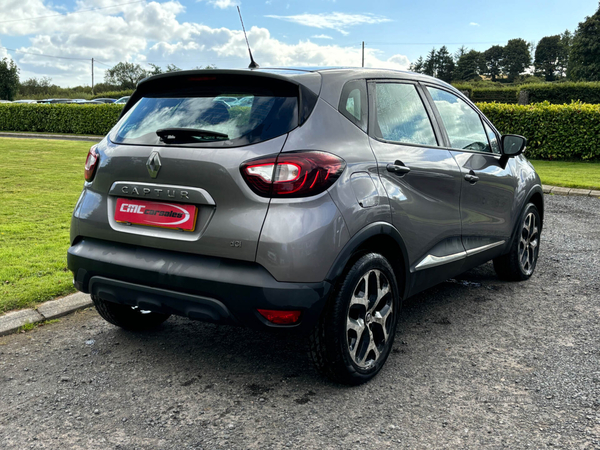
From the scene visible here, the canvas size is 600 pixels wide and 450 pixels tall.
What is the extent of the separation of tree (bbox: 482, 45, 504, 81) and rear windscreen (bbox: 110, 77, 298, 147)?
15416 cm

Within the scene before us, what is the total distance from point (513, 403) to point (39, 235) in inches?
209

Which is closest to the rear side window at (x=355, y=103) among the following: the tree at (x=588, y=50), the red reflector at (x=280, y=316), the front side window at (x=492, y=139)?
the red reflector at (x=280, y=316)

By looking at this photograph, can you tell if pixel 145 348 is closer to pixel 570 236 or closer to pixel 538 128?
pixel 570 236

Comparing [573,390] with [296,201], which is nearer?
[296,201]

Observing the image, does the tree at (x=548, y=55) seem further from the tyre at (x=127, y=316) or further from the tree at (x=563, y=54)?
the tyre at (x=127, y=316)

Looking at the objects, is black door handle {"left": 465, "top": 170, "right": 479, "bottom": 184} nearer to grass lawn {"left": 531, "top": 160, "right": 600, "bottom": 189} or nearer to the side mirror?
the side mirror

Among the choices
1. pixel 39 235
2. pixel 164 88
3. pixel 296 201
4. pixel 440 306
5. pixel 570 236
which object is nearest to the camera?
pixel 296 201

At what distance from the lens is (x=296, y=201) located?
2.69 meters

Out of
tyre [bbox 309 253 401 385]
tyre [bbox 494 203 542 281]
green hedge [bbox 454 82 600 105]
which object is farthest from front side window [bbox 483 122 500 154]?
green hedge [bbox 454 82 600 105]

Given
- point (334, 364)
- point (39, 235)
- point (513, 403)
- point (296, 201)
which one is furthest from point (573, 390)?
point (39, 235)

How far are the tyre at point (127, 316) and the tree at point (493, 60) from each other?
15385 cm

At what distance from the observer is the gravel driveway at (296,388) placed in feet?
8.70

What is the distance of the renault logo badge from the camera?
292cm

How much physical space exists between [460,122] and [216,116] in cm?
214
